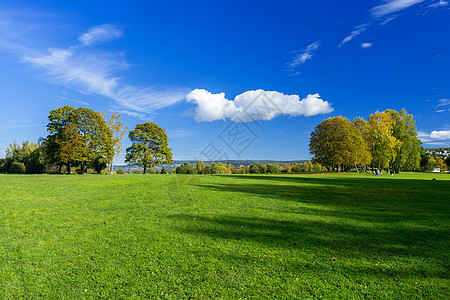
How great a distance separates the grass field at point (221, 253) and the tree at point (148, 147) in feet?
113

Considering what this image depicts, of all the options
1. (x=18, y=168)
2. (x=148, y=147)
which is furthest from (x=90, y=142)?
(x=18, y=168)

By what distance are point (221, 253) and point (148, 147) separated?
4093cm

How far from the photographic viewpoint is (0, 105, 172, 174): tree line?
1299 inches

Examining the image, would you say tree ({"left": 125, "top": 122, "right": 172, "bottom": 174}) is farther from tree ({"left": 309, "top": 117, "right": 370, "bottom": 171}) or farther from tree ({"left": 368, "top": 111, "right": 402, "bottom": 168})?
tree ({"left": 368, "top": 111, "right": 402, "bottom": 168})

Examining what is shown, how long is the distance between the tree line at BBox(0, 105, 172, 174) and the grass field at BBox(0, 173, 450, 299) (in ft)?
95.7

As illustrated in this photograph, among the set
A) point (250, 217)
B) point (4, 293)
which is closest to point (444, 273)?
point (250, 217)

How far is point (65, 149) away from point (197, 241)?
34963 millimetres

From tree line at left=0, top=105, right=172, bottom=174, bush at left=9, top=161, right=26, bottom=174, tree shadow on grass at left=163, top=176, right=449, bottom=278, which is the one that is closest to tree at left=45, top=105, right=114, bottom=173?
tree line at left=0, top=105, right=172, bottom=174

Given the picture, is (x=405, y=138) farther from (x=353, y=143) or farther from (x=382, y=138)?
(x=353, y=143)

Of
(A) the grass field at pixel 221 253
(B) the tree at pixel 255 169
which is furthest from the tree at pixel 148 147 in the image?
(A) the grass field at pixel 221 253

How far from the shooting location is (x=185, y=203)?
987 cm

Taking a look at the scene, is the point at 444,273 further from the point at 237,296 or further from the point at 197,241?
the point at 197,241

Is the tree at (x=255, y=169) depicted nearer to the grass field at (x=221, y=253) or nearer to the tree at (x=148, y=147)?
the tree at (x=148, y=147)

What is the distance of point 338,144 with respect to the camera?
41.2 m
